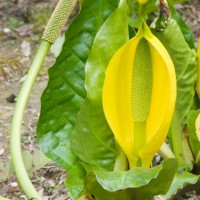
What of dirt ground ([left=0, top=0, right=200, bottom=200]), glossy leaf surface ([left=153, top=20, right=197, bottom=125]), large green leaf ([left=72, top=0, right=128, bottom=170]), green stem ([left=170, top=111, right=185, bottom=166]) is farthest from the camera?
dirt ground ([left=0, top=0, right=200, bottom=200])

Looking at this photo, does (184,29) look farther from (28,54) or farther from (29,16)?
(29,16)

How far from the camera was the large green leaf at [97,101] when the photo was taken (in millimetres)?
1246

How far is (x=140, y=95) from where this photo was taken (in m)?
1.20

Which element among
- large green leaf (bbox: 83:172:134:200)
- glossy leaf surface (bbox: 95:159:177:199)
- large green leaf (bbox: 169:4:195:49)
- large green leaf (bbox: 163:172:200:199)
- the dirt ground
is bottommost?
the dirt ground

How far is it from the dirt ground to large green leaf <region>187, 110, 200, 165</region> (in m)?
0.14

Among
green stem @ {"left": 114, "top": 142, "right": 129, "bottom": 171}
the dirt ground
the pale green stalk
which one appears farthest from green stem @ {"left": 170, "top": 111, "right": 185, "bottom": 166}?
the pale green stalk

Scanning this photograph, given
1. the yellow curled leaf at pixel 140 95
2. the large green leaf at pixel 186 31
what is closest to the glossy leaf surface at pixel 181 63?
the large green leaf at pixel 186 31

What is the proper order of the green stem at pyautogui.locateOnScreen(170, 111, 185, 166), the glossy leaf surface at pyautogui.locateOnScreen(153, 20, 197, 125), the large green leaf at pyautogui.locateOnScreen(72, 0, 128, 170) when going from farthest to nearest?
the green stem at pyautogui.locateOnScreen(170, 111, 185, 166) < the glossy leaf surface at pyautogui.locateOnScreen(153, 20, 197, 125) < the large green leaf at pyautogui.locateOnScreen(72, 0, 128, 170)

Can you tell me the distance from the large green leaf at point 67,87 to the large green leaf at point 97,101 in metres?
0.07

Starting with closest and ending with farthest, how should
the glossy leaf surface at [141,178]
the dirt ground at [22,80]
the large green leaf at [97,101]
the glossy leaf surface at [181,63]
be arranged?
the glossy leaf surface at [141,178] < the large green leaf at [97,101] < the glossy leaf surface at [181,63] < the dirt ground at [22,80]

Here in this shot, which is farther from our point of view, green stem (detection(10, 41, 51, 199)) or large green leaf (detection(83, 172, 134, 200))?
green stem (detection(10, 41, 51, 199))

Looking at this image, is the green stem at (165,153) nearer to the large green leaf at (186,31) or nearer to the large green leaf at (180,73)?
the large green leaf at (180,73)

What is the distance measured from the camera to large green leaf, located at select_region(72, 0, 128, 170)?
1.25 m

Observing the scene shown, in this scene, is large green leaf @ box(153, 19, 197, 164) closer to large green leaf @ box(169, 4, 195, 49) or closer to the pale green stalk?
large green leaf @ box(169, 4, 195, 49)
